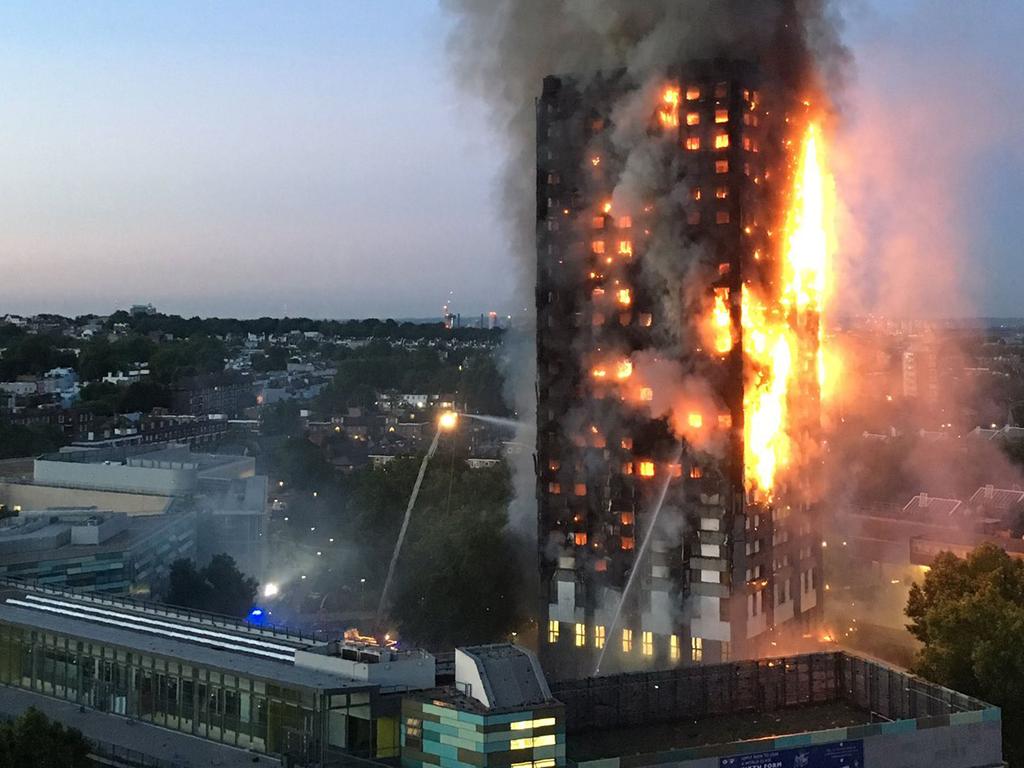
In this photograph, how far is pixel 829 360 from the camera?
59156 mm

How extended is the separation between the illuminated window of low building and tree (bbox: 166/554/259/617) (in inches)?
679

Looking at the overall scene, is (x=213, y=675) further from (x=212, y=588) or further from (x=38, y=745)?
(x=212, y=588)

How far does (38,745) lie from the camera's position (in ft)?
90.2

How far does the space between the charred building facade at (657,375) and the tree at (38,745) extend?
78.5 feet

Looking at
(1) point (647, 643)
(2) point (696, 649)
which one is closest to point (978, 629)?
(2) point (696, 649)

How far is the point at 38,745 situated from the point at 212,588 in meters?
25.8

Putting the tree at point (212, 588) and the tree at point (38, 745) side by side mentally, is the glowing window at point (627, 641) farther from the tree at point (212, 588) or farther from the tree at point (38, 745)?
the tree at point (38, 745)

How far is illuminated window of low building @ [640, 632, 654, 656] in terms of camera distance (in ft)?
154

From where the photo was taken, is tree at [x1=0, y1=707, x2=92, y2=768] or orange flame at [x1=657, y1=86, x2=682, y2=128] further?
orange flame at [x1=657, y1=86, x2=682, y2=128]

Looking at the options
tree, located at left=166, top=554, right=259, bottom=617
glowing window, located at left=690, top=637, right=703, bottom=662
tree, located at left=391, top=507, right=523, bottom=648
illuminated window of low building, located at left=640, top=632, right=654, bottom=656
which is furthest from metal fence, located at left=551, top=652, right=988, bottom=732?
tree, located at left=166, top=554, right=259, bottom=617

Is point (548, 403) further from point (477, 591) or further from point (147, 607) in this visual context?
point (147, 607)

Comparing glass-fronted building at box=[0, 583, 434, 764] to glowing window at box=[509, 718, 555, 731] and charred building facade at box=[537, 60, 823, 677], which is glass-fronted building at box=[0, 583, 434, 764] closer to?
glowing window at box=[509, 718, 555, 731]

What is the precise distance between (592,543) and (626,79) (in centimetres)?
1777

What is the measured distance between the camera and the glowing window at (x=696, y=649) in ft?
150
